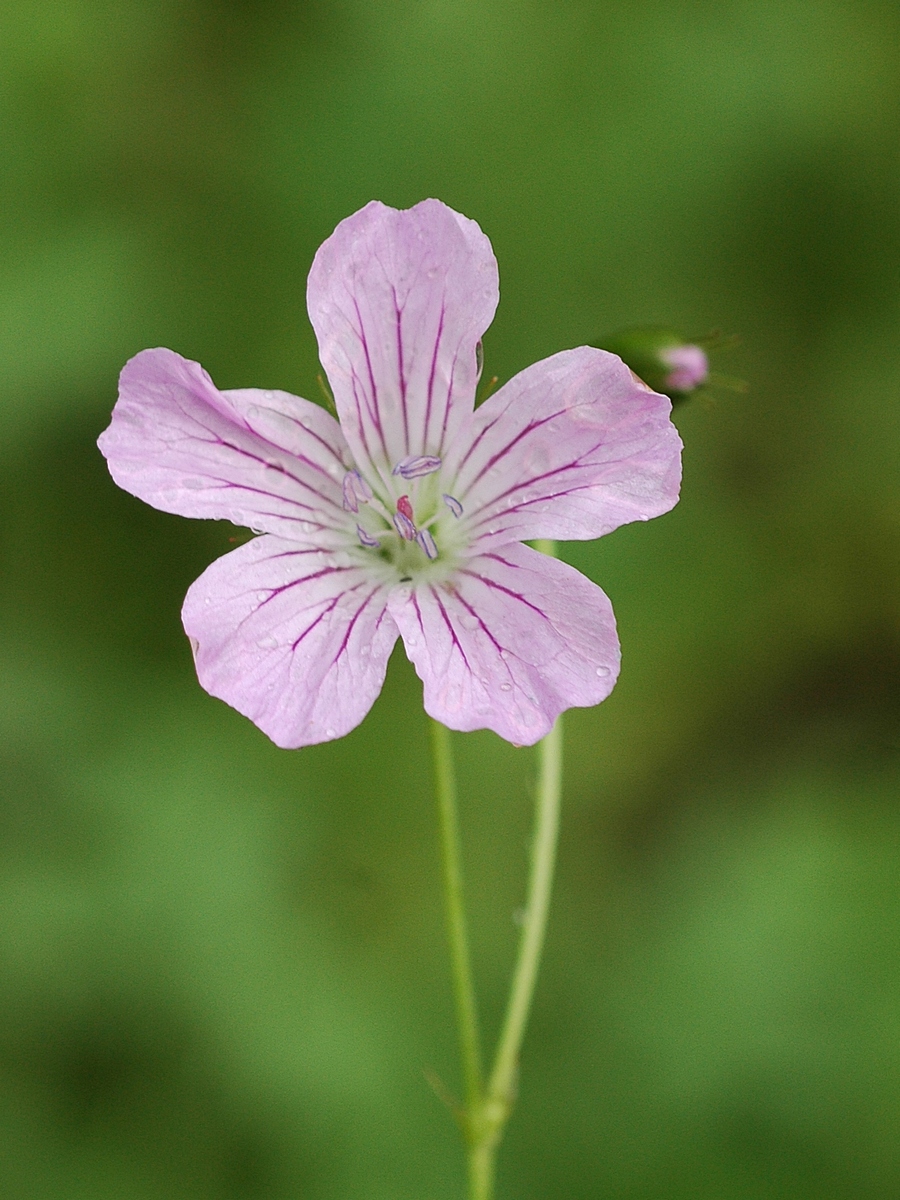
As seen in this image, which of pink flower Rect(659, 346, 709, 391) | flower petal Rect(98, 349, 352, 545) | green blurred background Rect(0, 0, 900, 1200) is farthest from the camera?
green blurred background Rect(0, 0, 900, 1200)

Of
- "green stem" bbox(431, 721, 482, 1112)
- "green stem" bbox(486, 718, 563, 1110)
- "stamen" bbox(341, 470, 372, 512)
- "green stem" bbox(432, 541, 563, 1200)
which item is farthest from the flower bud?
"green stem" bbox(431, 721, 482, 1112)

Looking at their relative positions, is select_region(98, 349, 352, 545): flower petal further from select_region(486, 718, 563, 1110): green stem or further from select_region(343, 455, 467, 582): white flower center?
select_region(486, 718, 563, 1110): green stem

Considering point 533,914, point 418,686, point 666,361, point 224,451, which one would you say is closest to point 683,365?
point 666,361

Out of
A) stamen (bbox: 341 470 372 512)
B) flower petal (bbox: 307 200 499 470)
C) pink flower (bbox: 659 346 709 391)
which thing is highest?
flower petal (bbox: 307 200 499 470)

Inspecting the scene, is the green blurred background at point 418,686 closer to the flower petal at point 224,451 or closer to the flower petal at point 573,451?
the flower petal at point 224,451

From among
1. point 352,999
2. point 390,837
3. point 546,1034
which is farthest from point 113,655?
point 546,1034

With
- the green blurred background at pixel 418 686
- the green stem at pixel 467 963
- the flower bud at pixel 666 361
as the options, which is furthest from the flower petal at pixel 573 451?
the green blurred background at pixel 418 686
